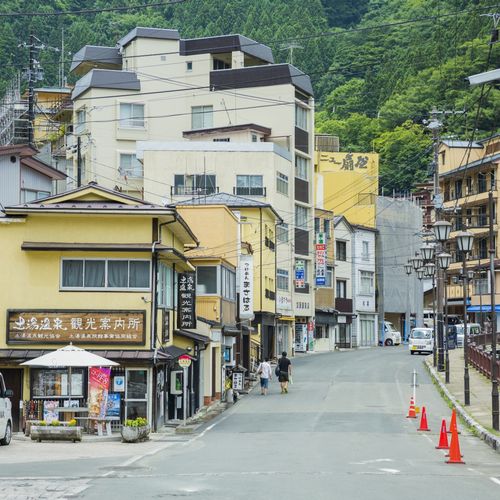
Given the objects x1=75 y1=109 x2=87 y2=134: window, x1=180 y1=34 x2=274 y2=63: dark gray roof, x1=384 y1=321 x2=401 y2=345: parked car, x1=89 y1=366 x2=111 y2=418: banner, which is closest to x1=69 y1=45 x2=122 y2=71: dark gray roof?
x1=75 y1=109 x2=87 y2=134: window

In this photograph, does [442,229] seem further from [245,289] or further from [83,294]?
[245,289]

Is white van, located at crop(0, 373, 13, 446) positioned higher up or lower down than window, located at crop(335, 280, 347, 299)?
lower down

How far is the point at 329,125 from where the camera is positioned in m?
110

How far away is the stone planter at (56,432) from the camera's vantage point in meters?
26.7

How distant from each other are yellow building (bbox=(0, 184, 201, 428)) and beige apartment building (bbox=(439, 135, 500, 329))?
50.1 metres

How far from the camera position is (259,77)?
245ft

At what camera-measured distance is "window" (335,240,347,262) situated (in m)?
84.9

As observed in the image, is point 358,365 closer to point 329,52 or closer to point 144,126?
point 144,126

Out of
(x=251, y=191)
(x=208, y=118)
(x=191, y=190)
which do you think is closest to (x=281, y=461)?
(x=191, y=190)

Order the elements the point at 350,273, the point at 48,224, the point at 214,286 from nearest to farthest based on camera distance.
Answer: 1. the point at 48,224
2. the point at 214,286
3. the point at 350,273

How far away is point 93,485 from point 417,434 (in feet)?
44.6

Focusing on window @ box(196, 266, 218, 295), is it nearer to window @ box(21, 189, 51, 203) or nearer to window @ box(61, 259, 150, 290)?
window @ box(21, 189, 51, 203)

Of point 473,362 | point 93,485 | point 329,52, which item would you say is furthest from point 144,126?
point 93,485

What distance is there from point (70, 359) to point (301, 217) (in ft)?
162
